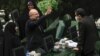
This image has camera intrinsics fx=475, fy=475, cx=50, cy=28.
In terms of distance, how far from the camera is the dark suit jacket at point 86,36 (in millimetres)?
9773

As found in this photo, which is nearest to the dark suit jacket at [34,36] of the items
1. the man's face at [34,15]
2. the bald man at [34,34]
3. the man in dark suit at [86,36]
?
the bald man at [34,34]

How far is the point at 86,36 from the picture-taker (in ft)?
32.2

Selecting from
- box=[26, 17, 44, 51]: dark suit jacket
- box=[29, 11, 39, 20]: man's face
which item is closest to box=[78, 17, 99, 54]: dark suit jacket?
box=[29, 11, 39, 20]: man's face

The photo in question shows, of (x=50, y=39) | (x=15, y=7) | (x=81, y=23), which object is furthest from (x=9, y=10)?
(x=81, y=23)

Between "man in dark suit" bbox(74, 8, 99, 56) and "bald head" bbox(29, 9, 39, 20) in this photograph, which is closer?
"man in dark suit" bbox(74, 8, 99, 56)

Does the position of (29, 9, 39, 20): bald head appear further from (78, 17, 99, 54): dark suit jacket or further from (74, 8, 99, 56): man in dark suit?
(78, 17, 99, 54): dark suit jacket

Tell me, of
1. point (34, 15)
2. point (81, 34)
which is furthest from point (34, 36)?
point (81, 34)

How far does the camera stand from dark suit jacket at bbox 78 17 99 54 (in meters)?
9.77

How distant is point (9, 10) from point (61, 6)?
5.85 feet

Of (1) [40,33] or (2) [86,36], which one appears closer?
(2) [86,36]

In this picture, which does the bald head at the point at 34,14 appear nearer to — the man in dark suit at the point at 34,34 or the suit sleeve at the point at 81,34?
the man in dark suit at the point at 34,34

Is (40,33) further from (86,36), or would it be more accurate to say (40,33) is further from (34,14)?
(86,36)

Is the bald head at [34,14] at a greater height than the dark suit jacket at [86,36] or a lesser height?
greater

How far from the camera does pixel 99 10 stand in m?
17.0
